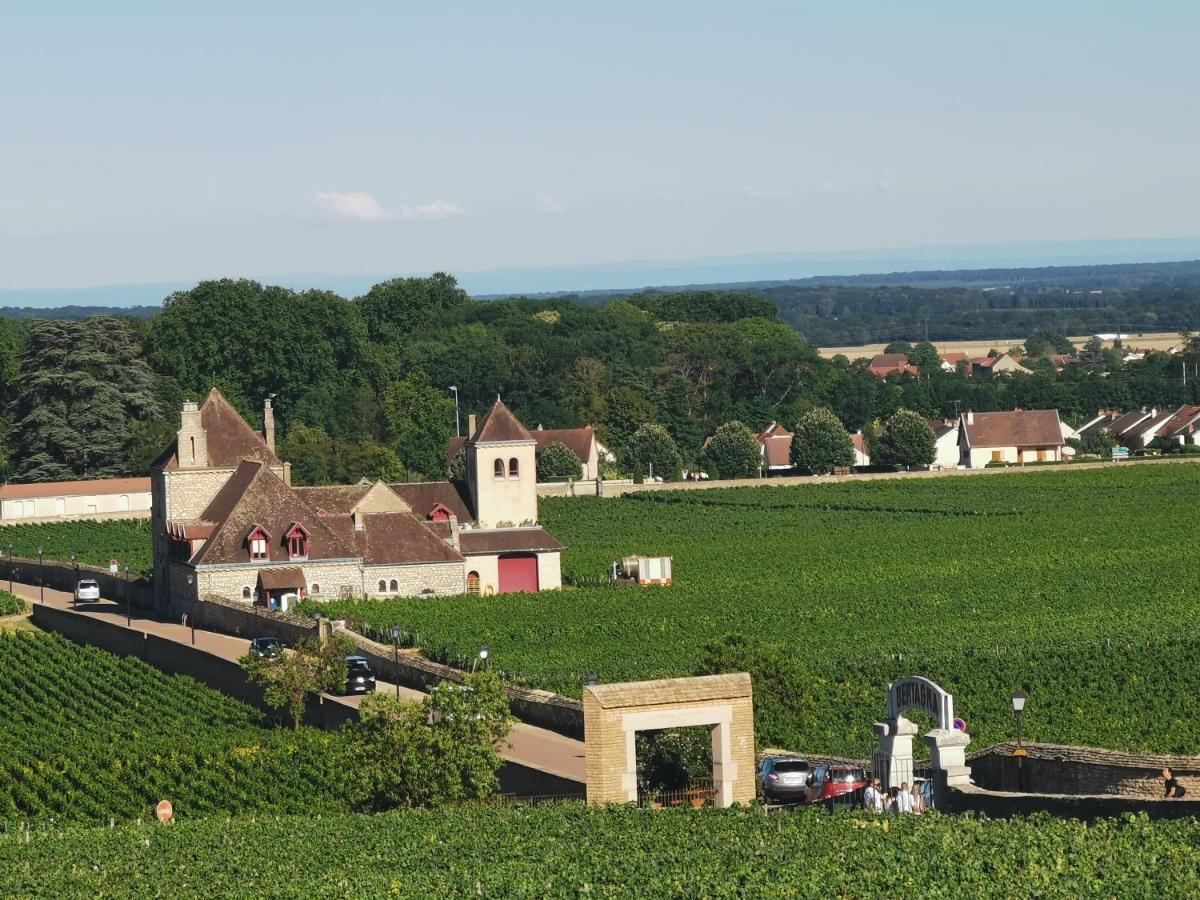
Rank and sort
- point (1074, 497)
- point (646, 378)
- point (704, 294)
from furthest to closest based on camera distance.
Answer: point (704, 294)
point (646, 378)
point (1074, 497)

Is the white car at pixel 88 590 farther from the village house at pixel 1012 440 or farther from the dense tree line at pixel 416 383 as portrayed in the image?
the village house at pixel 1012 440

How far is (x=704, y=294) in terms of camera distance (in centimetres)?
17700

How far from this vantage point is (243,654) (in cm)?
5219

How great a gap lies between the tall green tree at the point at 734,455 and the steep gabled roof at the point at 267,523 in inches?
1935

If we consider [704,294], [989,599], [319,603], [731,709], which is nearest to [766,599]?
[989,599]

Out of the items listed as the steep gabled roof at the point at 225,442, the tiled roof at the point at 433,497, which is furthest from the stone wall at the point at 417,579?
the tiled roof at the point at 433,497

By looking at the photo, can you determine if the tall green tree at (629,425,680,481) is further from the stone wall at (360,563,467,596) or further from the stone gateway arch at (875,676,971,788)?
the stone gateway arch at (875,676,971,788)

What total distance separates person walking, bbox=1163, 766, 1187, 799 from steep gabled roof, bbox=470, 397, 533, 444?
157 feet

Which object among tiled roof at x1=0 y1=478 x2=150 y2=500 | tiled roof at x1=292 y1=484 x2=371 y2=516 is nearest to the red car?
tiled roof at x1=292 y1=484 x2=371 y2=516

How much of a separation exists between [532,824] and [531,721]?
15.2 meters

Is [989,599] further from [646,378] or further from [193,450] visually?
[646,378]

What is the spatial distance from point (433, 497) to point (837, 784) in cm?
4460

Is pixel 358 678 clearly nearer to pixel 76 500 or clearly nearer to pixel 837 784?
pixel 837 784

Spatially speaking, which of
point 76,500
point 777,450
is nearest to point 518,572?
point 76,500
